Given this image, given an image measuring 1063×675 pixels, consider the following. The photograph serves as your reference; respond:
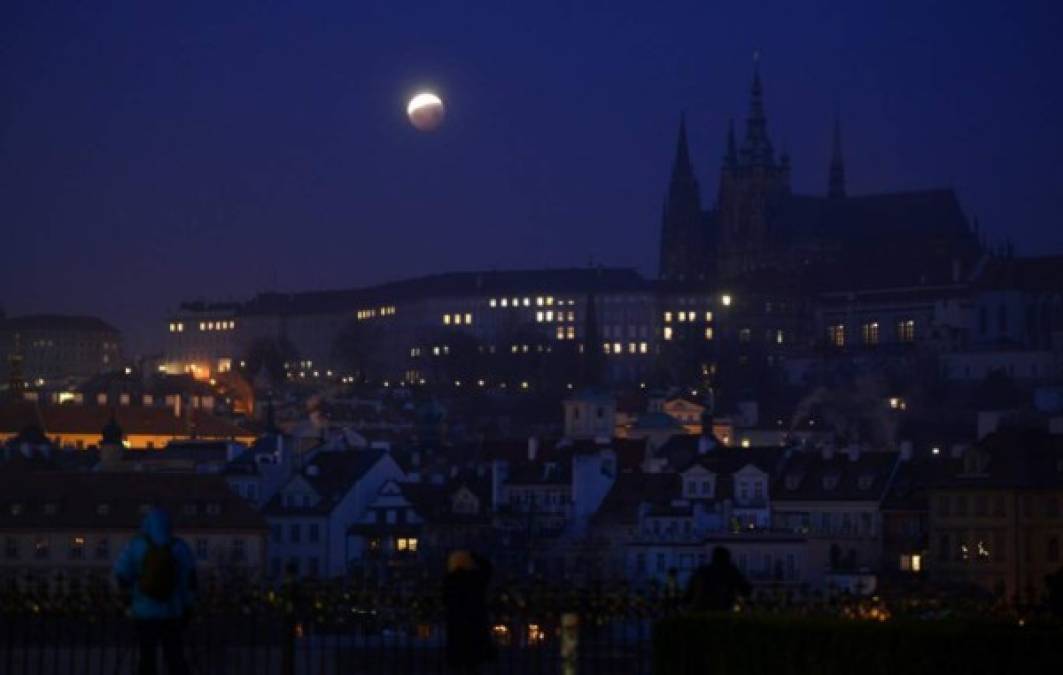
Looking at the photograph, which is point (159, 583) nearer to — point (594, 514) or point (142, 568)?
point (142, 568)

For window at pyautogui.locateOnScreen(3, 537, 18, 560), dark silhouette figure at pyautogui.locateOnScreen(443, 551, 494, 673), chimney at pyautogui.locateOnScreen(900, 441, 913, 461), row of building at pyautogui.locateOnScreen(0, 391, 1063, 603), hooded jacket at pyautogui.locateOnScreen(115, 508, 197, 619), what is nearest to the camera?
hooded jacket at pyautogui.locateOnScreen(115, 508, 197, 619)

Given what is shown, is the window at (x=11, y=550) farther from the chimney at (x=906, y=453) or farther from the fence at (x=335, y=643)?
the fence at (x=335, y=643)

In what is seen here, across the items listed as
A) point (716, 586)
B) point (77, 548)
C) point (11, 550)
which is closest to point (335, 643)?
point (716, 586)

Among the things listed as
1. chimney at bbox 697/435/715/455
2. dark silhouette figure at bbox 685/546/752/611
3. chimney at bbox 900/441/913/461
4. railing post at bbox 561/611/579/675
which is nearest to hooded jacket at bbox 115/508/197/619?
dark silhouette figure at bbox 685/546/752/611

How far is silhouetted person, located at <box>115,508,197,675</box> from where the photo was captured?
2139cm

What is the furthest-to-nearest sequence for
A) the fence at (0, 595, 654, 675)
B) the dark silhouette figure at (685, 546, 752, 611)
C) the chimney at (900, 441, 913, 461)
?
the chimney at (900, 441, 913, 461), the fence at (0, 595, 654, 675), the dark silhouette figure at (685, 546, 752, 611)

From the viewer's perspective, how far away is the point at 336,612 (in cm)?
2609

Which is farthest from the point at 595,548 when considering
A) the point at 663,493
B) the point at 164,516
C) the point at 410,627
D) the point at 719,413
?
the point at 719,413

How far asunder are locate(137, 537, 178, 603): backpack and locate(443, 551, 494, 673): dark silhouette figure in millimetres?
2347

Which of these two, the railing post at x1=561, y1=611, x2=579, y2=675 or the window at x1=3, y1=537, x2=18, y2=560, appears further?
the window at x1=3, y1=537, x2=18, y2=560

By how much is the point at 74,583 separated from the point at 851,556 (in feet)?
148

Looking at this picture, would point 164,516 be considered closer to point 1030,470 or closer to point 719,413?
point 1030,470

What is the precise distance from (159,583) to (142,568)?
6.2 inches

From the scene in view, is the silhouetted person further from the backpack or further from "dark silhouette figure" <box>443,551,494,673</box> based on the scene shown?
"dark silhouette figure" <box>443,551,494,673</box>
